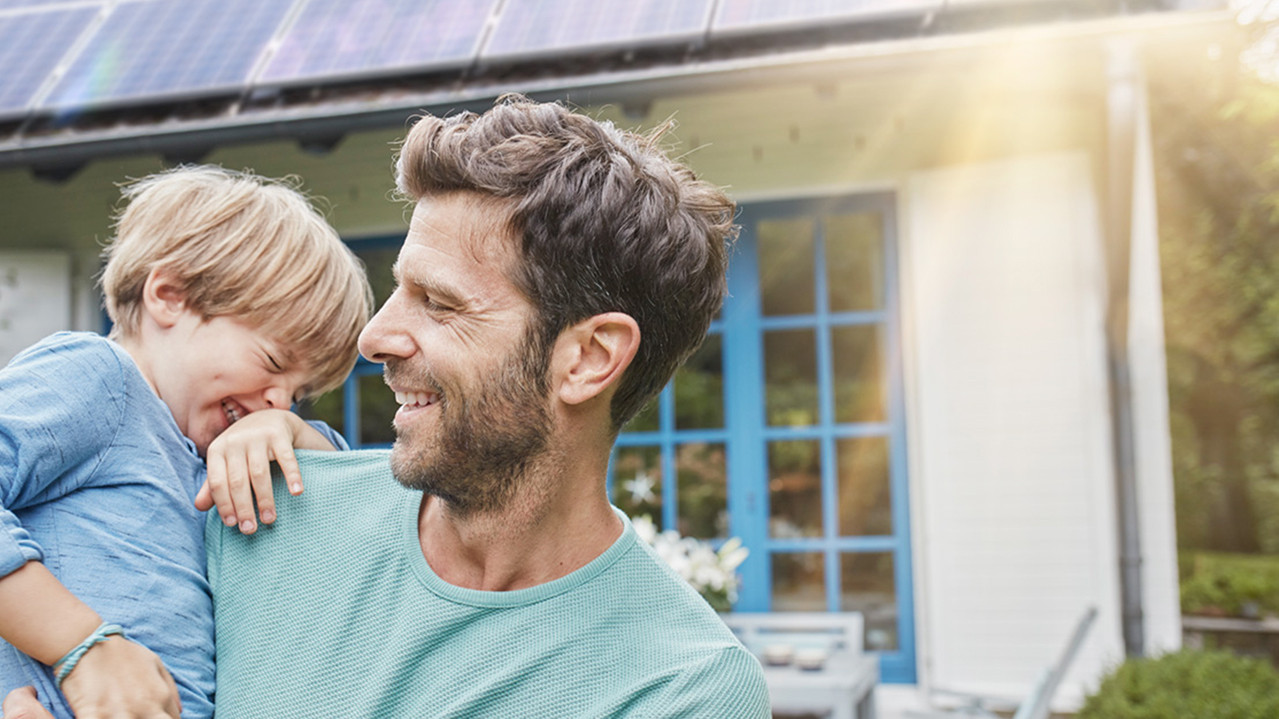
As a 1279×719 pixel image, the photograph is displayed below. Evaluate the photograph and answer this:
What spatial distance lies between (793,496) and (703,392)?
0.66 metres

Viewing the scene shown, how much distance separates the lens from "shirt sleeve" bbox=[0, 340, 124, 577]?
1263 millimetres

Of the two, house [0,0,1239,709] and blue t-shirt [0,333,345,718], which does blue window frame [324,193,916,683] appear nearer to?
house [0,0,1239,709]

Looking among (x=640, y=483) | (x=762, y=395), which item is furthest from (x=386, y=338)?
(x=640, y=483)

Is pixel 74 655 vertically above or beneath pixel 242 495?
beneath

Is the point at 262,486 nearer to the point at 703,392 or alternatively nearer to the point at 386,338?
the point at 386,338

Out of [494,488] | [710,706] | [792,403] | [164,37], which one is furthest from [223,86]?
[710,706]

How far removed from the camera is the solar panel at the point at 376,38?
4344 millimetres

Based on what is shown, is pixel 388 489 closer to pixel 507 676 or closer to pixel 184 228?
pixel 507 676

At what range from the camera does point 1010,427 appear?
469 centimetres

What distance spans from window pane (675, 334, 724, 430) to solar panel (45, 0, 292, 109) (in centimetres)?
238

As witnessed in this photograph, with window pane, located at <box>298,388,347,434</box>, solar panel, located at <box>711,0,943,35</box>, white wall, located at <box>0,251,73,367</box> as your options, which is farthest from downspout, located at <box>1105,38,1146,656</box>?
white wall, located at <box>0,251,73,367</box>

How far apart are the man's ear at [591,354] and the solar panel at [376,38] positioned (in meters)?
3.07

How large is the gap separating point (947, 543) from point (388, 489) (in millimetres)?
3704

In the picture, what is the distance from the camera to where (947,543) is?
15.5 ft
